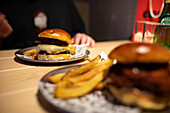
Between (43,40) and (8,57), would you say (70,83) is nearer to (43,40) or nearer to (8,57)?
(43,40)

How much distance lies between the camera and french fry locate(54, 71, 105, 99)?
66 cm

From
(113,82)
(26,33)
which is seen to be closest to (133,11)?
(26,33)

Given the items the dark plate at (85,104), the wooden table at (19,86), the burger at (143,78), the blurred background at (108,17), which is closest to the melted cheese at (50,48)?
the wooden table at (19,86)

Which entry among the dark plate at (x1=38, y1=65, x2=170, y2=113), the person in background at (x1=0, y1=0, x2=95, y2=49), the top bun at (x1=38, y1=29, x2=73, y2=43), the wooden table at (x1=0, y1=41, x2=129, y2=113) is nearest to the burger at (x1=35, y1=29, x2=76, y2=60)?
the top bun at (x1=38, y1=29, x2=73, y2=43)

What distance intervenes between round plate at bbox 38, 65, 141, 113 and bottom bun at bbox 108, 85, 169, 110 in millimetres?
33

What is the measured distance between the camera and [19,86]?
0.91 meters

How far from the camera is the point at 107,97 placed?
0.72 m

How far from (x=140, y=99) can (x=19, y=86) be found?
67 centimetres

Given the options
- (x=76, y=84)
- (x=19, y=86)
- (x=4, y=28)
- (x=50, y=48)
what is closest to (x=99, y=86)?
(x=76, y=84)

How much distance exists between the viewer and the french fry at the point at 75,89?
66 cm

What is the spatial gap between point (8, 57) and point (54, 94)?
3.76 ft

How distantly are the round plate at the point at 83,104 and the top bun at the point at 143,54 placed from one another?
197 mm

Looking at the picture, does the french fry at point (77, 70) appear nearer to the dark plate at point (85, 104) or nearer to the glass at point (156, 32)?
the dark plate at point (85, 104)

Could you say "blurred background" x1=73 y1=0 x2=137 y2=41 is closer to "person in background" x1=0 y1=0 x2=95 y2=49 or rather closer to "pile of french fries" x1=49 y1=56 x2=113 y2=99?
"person in background" x1=0 y1=0 x2=95 y2=49
